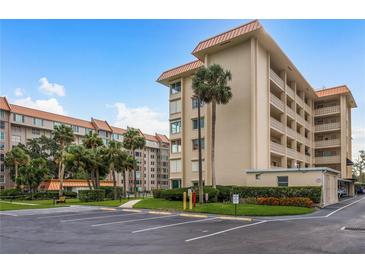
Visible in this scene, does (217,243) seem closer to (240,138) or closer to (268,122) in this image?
(240,138)

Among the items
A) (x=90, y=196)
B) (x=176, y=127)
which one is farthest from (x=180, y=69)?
(x=90, y=196)

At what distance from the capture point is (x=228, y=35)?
34000 millimetres

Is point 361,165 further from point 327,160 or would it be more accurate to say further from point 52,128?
point 52,128

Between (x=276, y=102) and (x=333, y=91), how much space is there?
20.0 meters

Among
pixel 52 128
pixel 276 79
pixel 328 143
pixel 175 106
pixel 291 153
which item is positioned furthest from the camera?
pixel 52 128

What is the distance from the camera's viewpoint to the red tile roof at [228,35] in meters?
31.6

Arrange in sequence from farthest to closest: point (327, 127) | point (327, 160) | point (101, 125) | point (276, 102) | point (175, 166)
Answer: point (101, 125) < point (327, 127) < point (327, 160) < point (175, 166) < point (276, 102)

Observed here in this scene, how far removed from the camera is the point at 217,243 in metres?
11.4

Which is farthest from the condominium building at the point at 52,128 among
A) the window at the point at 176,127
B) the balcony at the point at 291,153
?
the balcony at the point at 291,153

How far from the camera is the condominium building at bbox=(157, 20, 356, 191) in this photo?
108 ft

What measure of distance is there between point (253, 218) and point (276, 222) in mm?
2105

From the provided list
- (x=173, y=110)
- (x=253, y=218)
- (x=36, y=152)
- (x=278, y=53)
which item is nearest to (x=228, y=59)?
(x=278, y=53)

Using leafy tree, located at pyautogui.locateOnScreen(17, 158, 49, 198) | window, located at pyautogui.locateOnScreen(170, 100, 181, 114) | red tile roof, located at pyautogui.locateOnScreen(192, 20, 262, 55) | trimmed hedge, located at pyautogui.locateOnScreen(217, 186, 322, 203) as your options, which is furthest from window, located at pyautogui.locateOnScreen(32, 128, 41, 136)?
trimmed hedge, located at pyautogui.locateOnScreen(217, 186, 322, 203)

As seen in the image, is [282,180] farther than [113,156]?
No
